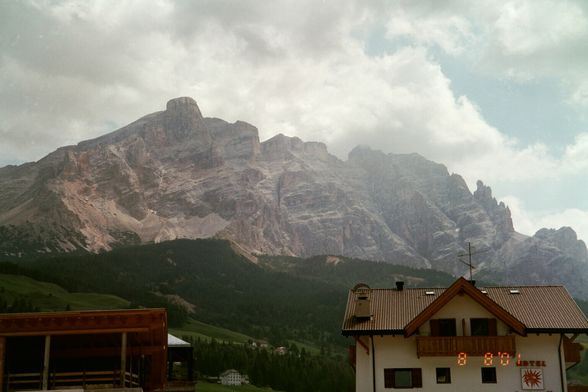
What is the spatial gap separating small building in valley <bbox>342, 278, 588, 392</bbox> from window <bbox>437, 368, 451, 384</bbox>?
0.20 ft

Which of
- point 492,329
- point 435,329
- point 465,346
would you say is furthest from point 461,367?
point 492,329

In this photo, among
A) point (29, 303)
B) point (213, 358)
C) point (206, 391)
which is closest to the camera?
point (206, 391)

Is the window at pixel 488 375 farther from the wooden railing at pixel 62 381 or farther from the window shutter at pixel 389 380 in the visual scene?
the wooden railing at pixel 62 381

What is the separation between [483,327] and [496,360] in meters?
2.10

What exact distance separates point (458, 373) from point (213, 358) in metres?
123

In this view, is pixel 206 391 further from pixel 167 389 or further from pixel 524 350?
pixel 524 350

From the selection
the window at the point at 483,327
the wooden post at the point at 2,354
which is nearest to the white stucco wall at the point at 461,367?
the window at the point at 483,327

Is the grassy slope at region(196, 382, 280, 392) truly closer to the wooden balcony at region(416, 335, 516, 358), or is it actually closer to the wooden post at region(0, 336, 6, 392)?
the wooden balcony at region(416, 335, 516, 358)

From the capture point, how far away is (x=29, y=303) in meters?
190

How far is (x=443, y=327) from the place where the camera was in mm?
44625

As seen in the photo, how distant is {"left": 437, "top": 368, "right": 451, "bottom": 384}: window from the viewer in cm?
4384

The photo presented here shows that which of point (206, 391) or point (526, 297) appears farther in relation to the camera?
point (206, 391)

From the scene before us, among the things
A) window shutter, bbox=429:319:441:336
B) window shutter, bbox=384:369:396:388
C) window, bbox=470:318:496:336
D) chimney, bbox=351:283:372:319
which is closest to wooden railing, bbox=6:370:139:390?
chimney, bbox=351:283:372:319

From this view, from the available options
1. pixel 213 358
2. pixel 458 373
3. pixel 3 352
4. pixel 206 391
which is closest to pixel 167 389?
pixel 3 352
